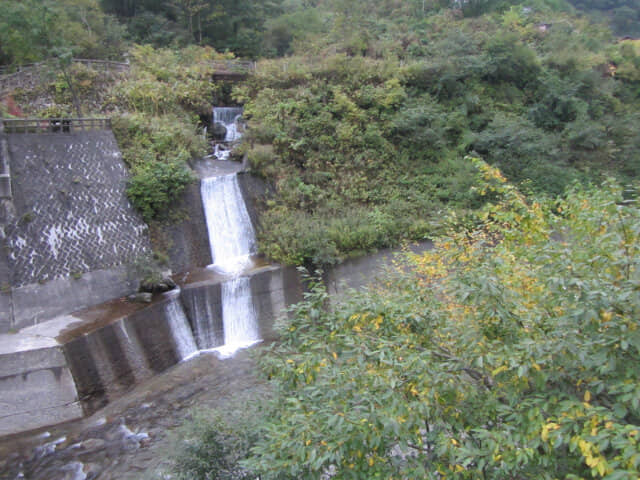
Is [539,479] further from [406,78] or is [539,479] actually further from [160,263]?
[406,78]

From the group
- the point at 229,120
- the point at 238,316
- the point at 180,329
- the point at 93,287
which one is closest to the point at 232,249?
the point at 238,316

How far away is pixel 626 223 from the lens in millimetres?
3832

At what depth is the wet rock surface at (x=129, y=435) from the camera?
8.29 m

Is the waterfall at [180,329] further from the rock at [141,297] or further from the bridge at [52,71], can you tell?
the bridge at [52,71]

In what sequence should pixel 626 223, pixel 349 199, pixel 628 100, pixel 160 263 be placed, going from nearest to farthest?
pixel 626 223 < pixel 160 263 < pixel 349 199 < pixel 628 100

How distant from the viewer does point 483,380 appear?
4.31 metres

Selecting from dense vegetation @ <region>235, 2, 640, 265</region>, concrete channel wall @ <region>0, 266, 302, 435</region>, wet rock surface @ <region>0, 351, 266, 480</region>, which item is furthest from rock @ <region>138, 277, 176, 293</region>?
dense vegetation @ <region>235, 2, 640, 265</region>

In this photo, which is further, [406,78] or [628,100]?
[628,100]

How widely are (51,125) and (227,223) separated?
593 cm

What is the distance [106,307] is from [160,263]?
2144mm

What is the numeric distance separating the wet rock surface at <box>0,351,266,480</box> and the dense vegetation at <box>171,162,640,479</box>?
3806mm

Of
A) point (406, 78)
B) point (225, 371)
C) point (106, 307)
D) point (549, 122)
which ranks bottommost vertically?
point (225, 371)

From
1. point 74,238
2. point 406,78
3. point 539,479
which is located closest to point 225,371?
point 74,238

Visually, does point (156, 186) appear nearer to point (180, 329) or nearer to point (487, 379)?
point (180, 329)
